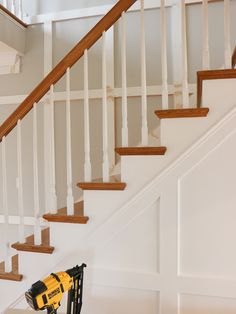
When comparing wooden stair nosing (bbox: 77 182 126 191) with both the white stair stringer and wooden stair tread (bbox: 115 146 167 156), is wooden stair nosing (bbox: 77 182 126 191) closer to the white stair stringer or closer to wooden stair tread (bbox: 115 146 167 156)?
the white stair stringer

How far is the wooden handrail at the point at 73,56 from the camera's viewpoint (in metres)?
1.58

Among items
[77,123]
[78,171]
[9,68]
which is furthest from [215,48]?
[9,68]

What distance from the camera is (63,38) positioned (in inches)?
116

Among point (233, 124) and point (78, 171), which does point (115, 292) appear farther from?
point (78, 171)

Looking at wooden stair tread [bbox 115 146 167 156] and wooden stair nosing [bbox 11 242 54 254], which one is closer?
wooden stair tread [bbox 115 146 167 156]

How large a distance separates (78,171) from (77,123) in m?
0.49

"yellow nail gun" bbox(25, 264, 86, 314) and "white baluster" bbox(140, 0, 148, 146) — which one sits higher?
"white baluster" bbox(140, 0, 148, 146)

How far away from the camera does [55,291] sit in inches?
50.1

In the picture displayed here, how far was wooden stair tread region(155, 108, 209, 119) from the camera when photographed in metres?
1.45

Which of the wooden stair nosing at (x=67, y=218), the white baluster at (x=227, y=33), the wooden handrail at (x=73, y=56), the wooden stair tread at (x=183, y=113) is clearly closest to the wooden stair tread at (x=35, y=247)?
the wooden stair nosing at (x=67, y=218)

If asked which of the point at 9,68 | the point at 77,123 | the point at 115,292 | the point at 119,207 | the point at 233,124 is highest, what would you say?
the point at 9,68

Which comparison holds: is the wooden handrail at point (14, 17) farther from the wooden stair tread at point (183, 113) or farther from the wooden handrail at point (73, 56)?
→ the wooden stair tread at point (183, 113)

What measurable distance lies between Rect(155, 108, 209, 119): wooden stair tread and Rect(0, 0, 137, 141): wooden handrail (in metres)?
0.58

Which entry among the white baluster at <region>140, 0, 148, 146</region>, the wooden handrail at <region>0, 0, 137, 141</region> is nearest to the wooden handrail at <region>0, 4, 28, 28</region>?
the wooden handrail at <region>0, 0, 137, 141</region>
